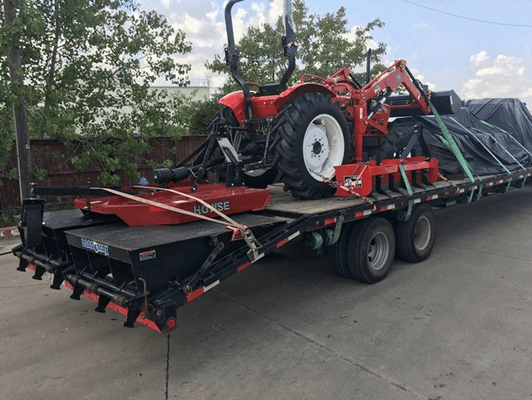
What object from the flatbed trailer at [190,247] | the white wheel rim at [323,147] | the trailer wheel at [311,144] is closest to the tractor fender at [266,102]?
the trailer wheel at [311,144]

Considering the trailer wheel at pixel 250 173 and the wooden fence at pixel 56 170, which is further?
the wooden fence at pixel 56 170

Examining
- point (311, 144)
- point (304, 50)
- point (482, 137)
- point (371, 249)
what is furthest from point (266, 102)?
point (304, 50)

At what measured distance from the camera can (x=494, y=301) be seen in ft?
16.4

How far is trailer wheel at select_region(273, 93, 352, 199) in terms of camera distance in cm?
500

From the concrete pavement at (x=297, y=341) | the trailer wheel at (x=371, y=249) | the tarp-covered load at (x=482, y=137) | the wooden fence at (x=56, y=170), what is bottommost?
the concrete pavement at (x=297, y=341)

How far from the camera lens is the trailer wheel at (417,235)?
19.9 feet

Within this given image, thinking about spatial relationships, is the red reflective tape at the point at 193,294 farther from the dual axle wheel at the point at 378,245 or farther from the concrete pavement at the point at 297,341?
the dual axle wheel at the point at 378,245

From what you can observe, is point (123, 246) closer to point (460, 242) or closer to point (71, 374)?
point (71, 374)

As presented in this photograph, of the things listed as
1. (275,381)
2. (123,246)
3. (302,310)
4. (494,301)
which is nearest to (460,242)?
(494,301)

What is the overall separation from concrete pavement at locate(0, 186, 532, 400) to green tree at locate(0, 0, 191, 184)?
4451 mm

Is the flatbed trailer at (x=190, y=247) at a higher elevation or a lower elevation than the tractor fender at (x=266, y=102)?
lower

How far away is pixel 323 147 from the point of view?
551 centimetres

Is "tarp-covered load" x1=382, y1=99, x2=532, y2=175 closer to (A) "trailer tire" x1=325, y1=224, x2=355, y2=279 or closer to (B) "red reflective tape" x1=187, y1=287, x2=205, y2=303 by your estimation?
(A) "trailer tire" x1=325, y1=224, x2=355, y2=279

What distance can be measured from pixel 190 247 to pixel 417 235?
4227mm
